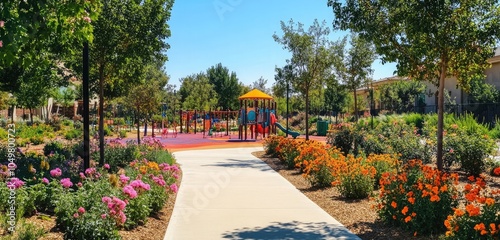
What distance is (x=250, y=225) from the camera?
23.2 ft

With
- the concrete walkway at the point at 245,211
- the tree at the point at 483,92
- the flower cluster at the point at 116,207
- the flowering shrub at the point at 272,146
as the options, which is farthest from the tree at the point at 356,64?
the flower cluster at the point at 116,207

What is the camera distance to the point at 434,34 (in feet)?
29.1

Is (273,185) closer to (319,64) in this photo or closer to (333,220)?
(333,220)

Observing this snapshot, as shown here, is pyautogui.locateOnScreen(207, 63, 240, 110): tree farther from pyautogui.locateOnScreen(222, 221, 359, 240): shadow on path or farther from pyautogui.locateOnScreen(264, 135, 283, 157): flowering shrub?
pyautogui.locateOnScreen(222, 221, 359, 240): shadow on path

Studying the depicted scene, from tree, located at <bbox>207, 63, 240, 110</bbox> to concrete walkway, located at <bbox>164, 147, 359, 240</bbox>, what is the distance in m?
61.7

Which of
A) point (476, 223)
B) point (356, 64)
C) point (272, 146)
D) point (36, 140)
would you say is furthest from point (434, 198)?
point (356, 64)

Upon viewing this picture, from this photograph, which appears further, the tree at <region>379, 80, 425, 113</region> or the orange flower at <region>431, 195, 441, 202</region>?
the tree at <region>379, 80, 425, 113</region>

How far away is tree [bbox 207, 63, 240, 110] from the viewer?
7462cm

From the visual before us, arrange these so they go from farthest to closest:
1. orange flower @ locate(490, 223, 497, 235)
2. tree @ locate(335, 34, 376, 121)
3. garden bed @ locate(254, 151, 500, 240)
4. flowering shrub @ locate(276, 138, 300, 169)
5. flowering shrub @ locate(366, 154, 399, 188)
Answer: tree @ locate(335, 34, 376, 121)
flowering shrub @ locate(276, 138, 300, 169)
flowering shrub @ locate(366, 154, 399, 188)
garden bed @ locate(254, 151, 500, 240)
orange flower @ locate(490, 223, 497, 235)

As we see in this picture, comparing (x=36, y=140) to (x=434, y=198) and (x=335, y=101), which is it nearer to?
(x=434, y=198)

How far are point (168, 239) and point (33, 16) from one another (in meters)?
3.23

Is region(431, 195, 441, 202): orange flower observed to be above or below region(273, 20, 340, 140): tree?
below

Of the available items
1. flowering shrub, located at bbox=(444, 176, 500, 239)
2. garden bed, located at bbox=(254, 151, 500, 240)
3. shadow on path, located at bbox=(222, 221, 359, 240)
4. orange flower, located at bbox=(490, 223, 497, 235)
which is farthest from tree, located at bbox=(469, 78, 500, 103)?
orange flower, located at bbox=(490, 223, 497, 235)

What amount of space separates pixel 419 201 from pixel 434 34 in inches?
157
